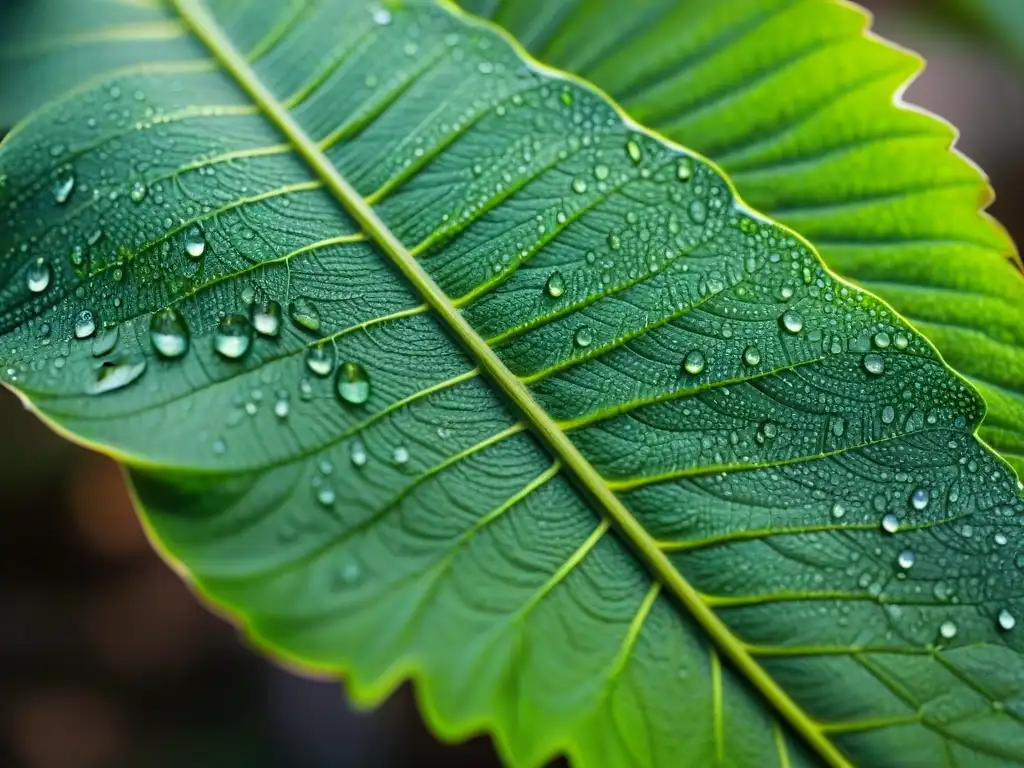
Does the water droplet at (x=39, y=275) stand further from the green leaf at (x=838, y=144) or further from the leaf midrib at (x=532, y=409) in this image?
the green leaf at (x=838, y=144)

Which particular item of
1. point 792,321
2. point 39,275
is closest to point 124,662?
point 39,275

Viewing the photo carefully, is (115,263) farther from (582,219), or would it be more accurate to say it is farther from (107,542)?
(107,542)

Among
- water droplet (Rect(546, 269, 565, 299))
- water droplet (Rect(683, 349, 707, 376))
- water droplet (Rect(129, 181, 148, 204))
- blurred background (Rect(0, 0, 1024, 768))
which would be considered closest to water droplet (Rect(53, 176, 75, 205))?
water droplet (Rect(129, 181, 148, 204))

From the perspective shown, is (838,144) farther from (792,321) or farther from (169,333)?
(169,333)

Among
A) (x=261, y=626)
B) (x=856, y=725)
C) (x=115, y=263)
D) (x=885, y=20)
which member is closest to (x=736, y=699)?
(x=856, y=725)

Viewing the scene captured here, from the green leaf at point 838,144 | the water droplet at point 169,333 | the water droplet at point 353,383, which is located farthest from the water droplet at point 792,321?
the water droplet at point 169,333

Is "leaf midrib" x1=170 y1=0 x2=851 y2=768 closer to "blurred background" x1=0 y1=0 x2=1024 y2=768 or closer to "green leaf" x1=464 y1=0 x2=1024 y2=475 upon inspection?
"green leaf" x1=464 y1=0 x2=1024 y2=475
